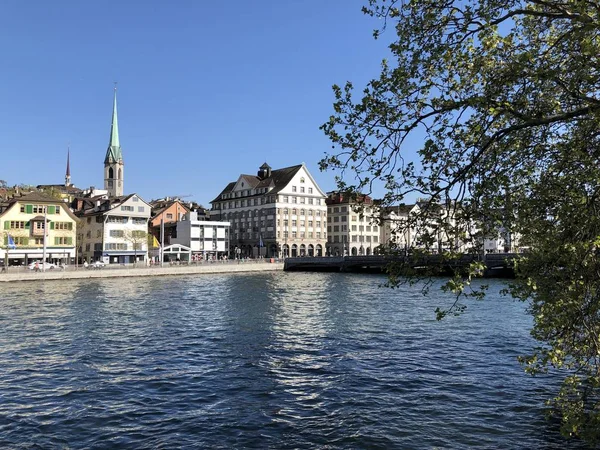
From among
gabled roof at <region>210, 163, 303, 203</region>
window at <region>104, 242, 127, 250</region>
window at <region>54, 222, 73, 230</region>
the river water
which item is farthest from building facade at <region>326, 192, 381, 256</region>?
the river water

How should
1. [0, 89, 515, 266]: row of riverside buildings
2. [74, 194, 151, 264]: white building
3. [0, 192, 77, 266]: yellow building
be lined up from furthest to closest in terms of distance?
[74, 194, 151, 264]: white building
[0, 89, 515, 266]: row of riverside buildings
[0, 192, 77, 266]: yellow building

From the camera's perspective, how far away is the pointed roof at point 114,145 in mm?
175750

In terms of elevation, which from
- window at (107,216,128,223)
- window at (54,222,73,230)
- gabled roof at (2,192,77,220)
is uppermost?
gabled roof at (2,192,77,220)

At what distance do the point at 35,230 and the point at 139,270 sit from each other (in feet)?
67.5

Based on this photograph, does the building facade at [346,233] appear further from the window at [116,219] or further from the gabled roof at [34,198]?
the gabled roof at [34,198]

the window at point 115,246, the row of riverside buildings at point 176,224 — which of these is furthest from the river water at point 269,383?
the window at point 115,246

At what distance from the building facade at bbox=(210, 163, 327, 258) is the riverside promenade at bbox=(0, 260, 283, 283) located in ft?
73.5

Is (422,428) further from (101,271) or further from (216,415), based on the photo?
(101,271)

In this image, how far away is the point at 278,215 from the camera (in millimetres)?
131250

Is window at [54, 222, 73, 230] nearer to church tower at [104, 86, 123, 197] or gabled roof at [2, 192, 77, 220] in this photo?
gabled roof at [2, 192, 77, 220]

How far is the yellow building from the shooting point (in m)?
84.1

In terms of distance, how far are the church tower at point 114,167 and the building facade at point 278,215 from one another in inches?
2082

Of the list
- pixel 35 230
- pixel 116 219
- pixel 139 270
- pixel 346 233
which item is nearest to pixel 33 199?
pixel 35 230

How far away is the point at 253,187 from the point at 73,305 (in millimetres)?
103190
